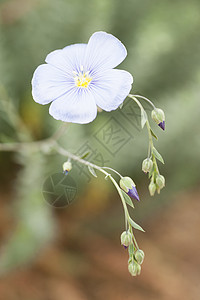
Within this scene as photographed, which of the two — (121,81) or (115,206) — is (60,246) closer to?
(115,206)

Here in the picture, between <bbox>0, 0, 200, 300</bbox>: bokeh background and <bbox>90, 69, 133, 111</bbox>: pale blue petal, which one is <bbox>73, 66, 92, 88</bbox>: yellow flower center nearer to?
<bbox>90, 69, 133, 111</bbox>: pale blue petal

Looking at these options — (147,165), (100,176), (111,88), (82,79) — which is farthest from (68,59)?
(100,176)

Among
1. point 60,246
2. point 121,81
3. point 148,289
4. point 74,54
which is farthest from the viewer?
point 60,246

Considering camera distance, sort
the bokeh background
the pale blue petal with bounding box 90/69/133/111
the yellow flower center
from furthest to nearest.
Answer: the bokeh background, the yellow flower center, the pale blue petal with bounding box 90/69/133/111

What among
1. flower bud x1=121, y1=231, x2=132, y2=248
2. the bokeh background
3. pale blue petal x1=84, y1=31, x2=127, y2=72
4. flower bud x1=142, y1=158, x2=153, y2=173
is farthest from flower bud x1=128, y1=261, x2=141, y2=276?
the bokeh background

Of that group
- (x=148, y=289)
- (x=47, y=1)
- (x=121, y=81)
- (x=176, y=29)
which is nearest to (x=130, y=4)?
(x=176, y=29)

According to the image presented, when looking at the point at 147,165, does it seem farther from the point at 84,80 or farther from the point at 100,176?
the point at 100,176

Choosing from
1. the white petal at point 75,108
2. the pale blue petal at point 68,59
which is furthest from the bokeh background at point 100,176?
the white petal at point 75,108

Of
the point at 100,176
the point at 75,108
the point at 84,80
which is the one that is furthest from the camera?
the point at 100,176
